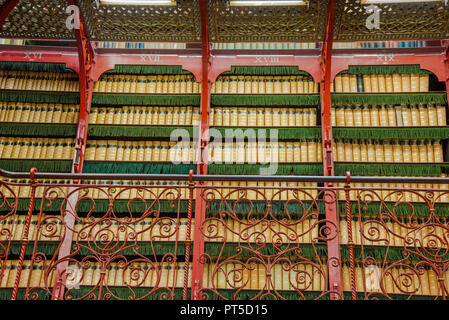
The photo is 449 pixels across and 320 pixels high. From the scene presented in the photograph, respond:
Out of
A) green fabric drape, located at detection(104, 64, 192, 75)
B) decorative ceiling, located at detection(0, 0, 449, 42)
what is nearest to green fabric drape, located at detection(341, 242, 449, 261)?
decorative ceiling, located at detection(0, 0, 449, 42)

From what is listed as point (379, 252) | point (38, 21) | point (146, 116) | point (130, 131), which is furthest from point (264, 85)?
point (38, 21)

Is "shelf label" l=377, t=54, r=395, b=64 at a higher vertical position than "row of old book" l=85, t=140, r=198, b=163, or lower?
higher

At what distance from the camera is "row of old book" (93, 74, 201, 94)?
464 centimetres

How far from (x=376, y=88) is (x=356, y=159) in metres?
0.85

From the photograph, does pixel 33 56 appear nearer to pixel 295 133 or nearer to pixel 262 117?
pixel 262 117

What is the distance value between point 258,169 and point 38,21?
104 inches

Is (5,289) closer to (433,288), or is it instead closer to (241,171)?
(241,171)

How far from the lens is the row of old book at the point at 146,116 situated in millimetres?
4535

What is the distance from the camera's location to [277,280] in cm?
393

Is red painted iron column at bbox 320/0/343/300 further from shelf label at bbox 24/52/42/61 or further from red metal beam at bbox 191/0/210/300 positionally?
shelf label at bbox 24/52/42/61

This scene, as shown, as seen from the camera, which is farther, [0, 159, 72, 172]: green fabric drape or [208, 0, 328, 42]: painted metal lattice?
[0, 159, 72, 172]: green fabric drape

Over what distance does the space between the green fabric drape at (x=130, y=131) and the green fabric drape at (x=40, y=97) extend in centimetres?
44

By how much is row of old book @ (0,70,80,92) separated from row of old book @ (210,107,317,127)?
1.67 metres
